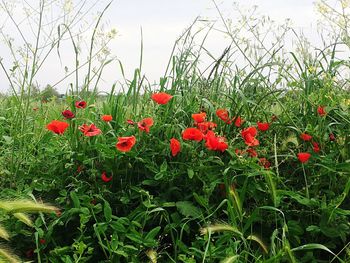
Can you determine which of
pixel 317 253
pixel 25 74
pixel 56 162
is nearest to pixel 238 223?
pixel 317 253

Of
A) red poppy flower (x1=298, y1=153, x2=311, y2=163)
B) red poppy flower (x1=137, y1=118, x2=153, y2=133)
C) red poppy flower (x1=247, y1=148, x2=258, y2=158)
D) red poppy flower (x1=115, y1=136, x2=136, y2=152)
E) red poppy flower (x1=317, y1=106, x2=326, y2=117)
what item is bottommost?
red poppy flower (x1=298, y1=153, x2=311, y2=163)

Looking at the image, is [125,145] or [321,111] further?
[321,111]

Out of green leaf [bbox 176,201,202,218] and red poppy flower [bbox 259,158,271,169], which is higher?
red poppy flower [bbox 259,158,271,169]

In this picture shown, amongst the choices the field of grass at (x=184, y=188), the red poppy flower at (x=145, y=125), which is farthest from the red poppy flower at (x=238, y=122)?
the red poppy flower at (x=145, y=125)

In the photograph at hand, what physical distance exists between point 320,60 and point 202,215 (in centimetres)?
153

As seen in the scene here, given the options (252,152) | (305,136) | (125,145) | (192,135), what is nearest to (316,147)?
(305,136)

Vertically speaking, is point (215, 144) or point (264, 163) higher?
point (215, 144)

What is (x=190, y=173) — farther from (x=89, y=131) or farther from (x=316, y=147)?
(x=316, y=147)

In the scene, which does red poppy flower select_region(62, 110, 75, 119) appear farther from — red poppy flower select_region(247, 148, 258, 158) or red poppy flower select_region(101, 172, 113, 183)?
red poppy flower select_region(247, 148, 258, 158)

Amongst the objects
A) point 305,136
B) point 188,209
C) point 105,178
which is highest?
point 305,136

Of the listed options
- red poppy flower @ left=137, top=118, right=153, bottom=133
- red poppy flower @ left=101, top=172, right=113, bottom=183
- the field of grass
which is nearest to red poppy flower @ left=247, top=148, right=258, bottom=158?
the field of grass

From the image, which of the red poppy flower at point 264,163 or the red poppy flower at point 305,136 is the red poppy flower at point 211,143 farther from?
the red poppy flower at point 305,136

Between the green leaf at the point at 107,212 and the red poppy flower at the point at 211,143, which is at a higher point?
the red poppy flower at the point at 211,143

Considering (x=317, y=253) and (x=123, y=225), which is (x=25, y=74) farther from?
(x=317, y=253)
